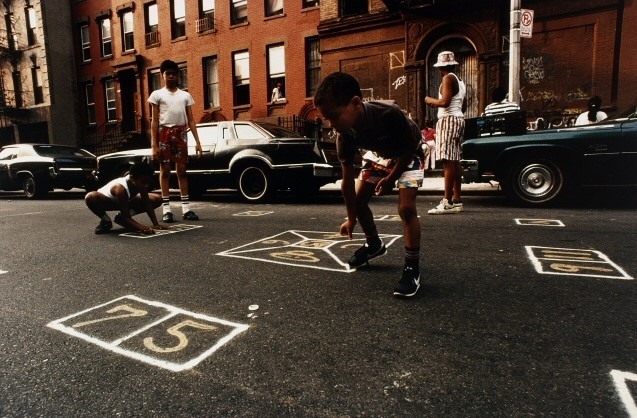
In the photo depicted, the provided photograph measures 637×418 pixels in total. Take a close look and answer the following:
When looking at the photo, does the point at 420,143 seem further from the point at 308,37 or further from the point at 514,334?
the point at 308,37

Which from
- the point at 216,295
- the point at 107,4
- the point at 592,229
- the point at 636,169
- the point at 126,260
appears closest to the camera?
the point at 216,295

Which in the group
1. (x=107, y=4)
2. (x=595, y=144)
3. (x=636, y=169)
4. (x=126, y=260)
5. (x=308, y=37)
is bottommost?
(x=126, y=260)

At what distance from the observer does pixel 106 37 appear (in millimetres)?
22906

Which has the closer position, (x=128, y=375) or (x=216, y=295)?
(x=128, y=375)

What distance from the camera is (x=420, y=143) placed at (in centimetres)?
287

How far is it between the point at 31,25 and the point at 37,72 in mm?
2757

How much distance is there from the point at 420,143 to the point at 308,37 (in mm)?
15335

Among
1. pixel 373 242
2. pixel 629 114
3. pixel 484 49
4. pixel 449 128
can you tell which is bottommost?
pixel 373 242

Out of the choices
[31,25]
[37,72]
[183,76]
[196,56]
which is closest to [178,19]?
[196,56]

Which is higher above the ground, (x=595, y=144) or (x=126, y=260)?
(x=595, y=144)

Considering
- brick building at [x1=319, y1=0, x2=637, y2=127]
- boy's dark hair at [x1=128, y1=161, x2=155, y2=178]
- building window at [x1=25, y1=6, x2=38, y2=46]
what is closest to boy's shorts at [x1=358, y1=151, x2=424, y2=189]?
boy's dark hair at [x1=128, y1=161, x2=155, y2=178]

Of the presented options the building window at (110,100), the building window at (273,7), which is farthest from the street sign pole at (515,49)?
the building window at (110,100)

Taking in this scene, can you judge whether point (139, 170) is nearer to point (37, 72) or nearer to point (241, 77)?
point (241, 77)

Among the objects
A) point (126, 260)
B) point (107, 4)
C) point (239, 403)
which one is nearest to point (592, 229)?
point (239, 403)
